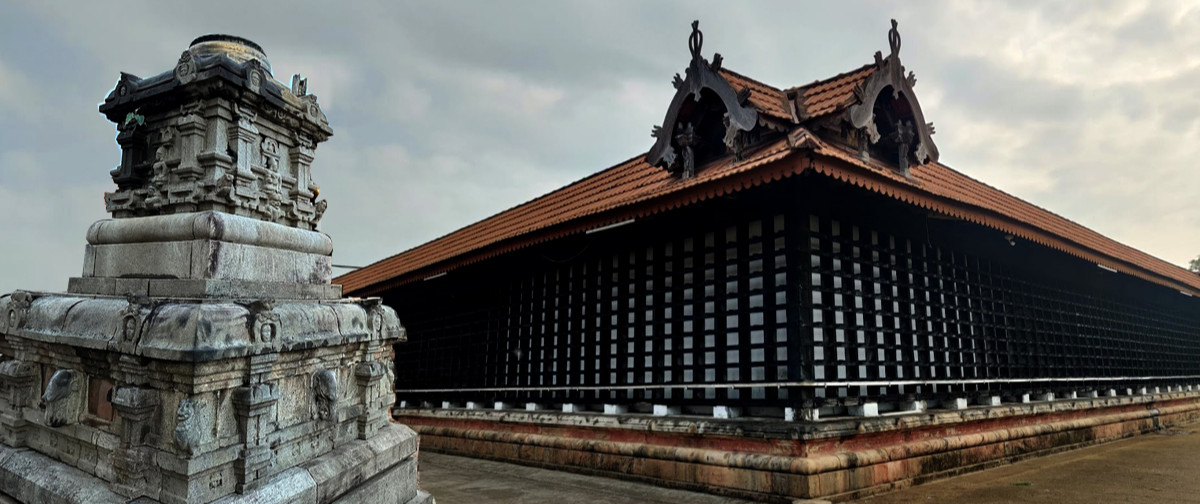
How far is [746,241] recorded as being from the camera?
846 centimetres

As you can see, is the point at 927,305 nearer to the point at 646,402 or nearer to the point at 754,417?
the point at 754,417

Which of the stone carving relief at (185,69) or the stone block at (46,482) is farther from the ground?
the stone carving relief at (185,69)

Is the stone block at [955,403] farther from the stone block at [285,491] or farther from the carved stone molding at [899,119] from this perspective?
the stone block at [285,491]

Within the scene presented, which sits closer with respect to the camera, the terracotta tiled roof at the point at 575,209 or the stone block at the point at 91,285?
the stone block at the point at 91,285

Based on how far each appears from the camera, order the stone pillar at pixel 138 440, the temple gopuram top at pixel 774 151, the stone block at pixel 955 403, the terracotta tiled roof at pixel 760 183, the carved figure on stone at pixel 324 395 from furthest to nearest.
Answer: the stone block at pixel 955 403 < the temple gopuram top at pixel 774 151 < the terracotta tiled roof at pixel 760 183 < the carved figure on stone at pixel 324 395 < the stone pillar at pixel 138 440

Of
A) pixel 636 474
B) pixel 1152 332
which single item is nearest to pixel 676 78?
pixel 636 474

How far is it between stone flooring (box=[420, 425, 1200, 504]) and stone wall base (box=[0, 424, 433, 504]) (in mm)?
2916

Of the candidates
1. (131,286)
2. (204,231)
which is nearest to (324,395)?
(204,231)

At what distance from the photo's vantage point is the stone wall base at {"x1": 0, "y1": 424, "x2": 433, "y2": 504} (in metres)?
3.87

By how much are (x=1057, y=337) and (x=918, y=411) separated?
6133 millimetres

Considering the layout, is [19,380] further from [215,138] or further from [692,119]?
[692,119]

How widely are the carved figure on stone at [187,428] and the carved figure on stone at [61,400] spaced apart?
4.23 ft

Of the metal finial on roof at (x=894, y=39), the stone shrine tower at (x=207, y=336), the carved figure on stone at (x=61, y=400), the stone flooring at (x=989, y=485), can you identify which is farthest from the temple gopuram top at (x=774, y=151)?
the carved figure on stone at (x=61, y=400)

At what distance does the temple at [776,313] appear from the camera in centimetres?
770
